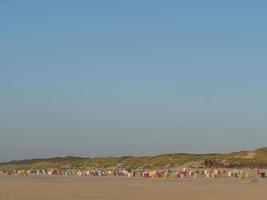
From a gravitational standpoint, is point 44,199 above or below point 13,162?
below

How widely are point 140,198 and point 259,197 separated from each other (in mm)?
5524

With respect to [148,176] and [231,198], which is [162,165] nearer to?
[148,176]

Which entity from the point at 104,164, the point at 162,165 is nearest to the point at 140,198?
the point at 162,165

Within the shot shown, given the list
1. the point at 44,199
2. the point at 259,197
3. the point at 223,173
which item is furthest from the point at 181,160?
the point at 44,199

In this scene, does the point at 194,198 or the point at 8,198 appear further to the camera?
the point at 194,198

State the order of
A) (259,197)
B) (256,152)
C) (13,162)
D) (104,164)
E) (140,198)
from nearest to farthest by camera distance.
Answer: (140,198)
(259,197)
(256,152)
(104,164)
(13,162)

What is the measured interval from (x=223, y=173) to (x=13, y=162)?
106 metres

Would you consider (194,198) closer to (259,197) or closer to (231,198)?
(231,198)

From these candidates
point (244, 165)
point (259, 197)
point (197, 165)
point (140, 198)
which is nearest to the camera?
point (140, 198)

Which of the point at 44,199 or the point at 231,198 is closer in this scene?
the point at 44,199

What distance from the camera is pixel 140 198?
23.2 meters

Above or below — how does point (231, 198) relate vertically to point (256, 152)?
below

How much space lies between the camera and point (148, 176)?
51.3m

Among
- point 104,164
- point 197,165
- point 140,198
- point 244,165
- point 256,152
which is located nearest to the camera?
point 140,198
